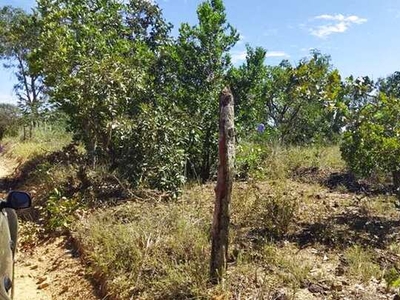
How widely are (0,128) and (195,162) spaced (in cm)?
1779

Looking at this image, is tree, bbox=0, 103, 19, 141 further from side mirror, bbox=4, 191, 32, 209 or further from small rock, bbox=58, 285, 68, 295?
side mirror, bbox=4, 191, 32, 209

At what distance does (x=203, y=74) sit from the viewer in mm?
9641

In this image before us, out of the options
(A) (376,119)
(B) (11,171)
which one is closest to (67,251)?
(A) (376,119)

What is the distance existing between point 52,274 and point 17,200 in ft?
9.10

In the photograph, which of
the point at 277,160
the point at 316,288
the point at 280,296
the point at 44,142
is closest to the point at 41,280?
the point at 280,296

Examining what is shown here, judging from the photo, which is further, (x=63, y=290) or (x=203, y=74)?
(x=203, y=74)

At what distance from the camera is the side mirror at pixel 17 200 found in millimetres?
3525

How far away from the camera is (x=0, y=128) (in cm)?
2373

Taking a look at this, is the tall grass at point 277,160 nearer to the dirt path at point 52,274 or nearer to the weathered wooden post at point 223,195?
the dirt path at point 52,274

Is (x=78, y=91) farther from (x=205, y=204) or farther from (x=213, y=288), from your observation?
(x=213, y=288)

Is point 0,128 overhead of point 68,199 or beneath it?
overhead

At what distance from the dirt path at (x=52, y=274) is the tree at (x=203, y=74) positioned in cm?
347

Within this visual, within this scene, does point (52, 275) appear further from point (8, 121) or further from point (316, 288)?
point (8, 121)

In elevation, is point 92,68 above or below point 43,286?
above
